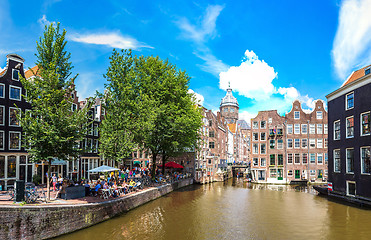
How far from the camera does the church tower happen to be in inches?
6383

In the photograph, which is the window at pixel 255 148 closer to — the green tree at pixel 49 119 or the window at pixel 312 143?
the window at pixel 312 143

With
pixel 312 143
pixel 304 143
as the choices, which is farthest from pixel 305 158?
pixel 312 143

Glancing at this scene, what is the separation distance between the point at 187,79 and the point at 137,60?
783cm

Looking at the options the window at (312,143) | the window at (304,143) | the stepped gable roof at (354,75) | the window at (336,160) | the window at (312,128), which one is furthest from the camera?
the window at (304,143)

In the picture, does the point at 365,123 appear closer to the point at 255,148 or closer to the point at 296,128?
the point at 296,128

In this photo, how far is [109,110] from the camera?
32.8 m

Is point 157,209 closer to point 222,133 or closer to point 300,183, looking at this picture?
point 300,183

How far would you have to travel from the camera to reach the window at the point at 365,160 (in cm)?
3057

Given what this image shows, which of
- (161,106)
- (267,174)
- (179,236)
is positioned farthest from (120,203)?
(267,174)

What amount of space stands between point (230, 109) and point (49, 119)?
14791 centimetres

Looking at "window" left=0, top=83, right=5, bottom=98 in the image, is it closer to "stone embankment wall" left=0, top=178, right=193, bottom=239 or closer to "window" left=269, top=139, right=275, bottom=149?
"stone embankment wall" left=0, top=178, right=193, bottom=239

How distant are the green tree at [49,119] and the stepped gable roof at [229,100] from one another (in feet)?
482

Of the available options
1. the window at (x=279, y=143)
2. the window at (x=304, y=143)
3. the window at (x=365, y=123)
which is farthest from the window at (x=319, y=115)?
the window at (x=365, y=123)

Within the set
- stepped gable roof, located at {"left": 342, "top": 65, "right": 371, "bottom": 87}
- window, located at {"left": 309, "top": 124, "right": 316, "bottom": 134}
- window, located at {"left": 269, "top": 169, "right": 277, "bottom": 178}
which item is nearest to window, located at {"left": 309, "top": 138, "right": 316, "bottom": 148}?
window, located at {"left": 309, "top": 124, "right": 316, "bottom": 134}
